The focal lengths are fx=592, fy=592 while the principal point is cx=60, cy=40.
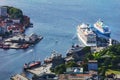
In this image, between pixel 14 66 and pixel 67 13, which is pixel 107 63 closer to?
pixel 14 66

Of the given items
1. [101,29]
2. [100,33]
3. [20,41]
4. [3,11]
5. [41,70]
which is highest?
[3,11]

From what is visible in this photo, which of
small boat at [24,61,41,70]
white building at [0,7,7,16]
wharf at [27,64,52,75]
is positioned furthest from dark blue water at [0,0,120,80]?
white building at [0,7,7,16]

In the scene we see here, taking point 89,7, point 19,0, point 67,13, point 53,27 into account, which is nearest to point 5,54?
point 53,27

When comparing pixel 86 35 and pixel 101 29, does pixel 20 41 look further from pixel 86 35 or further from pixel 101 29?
pixel 101 29

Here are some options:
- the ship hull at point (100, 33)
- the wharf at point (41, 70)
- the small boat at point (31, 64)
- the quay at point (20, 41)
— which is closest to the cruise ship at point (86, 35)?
the ship hull at point (100, 33)

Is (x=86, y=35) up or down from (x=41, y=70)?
up

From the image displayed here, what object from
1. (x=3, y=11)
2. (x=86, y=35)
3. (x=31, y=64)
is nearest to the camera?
(x=31, y=64)

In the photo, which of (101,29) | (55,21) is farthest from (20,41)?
(55,21)
